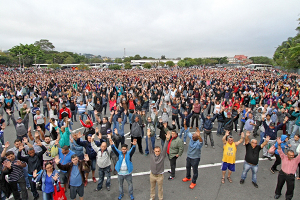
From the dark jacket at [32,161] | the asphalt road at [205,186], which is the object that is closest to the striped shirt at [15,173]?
the dark jacket at [32,161]

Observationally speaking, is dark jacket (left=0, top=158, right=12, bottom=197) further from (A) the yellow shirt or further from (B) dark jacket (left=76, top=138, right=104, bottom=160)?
(A) the yellow shirt

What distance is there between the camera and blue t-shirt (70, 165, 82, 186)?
12.8 ft

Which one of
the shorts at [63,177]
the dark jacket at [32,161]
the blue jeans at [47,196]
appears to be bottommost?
the blue jeans at [47,196]

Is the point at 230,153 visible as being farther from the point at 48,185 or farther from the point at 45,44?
the point at 45,44

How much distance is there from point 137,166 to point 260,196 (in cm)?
352

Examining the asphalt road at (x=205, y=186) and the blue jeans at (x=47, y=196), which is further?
the asphalt road at (x=205, y=186)

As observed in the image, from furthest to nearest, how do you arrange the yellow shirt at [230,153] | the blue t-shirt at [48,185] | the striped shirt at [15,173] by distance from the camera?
the yellow shirt at [230,153] → the striped shirt at [15,173] → the blue t-shirt at [48,185]

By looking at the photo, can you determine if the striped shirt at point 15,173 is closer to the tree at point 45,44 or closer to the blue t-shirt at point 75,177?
the blue t-shirt at point 75,177

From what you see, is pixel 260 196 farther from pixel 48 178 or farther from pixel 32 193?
pixel 32 193

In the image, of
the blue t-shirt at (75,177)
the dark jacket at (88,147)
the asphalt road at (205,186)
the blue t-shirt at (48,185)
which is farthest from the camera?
the dark jacket at (88,147)

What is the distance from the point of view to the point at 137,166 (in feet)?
19.2

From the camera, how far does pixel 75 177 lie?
3.89 metres

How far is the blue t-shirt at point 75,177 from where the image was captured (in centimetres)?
389

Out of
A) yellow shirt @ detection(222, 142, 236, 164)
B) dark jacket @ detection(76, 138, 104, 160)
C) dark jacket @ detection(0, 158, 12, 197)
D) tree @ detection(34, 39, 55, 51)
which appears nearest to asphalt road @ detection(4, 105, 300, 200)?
dark jacket @ detection(0, 158, 12, 197)
